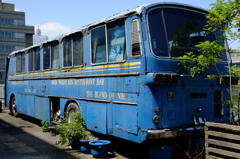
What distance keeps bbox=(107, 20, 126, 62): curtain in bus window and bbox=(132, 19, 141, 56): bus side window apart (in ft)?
1.16

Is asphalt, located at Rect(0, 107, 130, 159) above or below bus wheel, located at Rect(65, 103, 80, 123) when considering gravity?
below

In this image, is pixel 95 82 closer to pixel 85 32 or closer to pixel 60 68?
pixel 85 32

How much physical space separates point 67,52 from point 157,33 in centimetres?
364

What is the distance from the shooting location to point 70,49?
29.5 ft

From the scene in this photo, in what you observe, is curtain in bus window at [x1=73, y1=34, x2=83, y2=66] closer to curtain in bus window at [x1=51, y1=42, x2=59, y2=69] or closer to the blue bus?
the blue bus

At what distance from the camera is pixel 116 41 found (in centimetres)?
700

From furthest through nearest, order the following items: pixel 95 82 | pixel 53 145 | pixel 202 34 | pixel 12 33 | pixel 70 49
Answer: pixel 12 33, pixel 70 49, pixel 53 145, pixel 95 82, pixel 202 34

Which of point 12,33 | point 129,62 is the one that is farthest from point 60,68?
point 12,33

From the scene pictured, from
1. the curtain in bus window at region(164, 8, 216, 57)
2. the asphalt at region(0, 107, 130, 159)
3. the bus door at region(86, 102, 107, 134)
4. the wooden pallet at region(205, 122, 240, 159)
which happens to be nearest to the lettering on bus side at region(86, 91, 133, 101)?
the bus door at region(86, 102, 107, 134)

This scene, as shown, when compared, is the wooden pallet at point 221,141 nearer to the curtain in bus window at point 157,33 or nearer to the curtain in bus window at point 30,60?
the curtain in bus window at point 157,33

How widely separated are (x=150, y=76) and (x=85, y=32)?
9.61 feet

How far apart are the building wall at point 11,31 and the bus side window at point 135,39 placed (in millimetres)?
77616

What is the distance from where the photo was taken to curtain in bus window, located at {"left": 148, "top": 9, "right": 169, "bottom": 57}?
20.7ft

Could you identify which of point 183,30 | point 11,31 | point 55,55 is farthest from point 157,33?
point 11,31
